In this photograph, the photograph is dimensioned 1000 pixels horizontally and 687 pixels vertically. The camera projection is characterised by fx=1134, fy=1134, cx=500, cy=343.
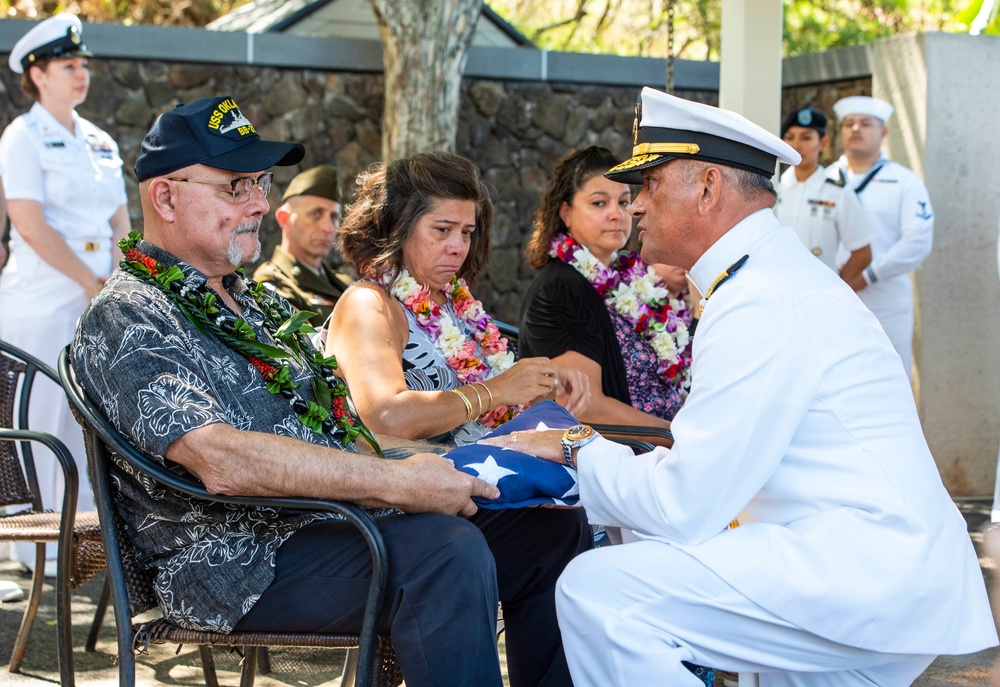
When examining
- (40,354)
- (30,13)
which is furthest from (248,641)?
(30,13)

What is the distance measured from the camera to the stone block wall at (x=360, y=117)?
780 cm

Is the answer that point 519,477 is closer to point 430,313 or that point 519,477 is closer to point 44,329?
point 430,313

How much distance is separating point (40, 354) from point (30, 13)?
1175 centimetres

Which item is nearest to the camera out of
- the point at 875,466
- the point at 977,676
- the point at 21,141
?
the point at 875,466

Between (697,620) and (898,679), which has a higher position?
(697,620)

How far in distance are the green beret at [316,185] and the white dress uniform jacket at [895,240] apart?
10.5ft

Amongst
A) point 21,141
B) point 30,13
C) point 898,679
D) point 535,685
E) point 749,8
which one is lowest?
point 535,685

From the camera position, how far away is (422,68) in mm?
7809

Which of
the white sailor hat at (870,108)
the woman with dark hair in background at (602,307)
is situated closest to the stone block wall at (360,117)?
the white sailor hat at (870,108)

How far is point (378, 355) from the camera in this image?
3223 millimetres

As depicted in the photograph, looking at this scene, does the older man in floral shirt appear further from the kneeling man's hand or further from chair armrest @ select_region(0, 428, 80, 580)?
chair armrest @ select_region(0, 428, 80, 580)

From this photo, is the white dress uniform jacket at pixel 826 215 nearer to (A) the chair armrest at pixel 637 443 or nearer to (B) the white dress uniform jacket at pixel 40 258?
(A) the chair armrest at pixel 637 443

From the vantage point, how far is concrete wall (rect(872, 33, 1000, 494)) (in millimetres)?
7117

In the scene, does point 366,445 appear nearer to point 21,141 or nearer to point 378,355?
point 378,355
